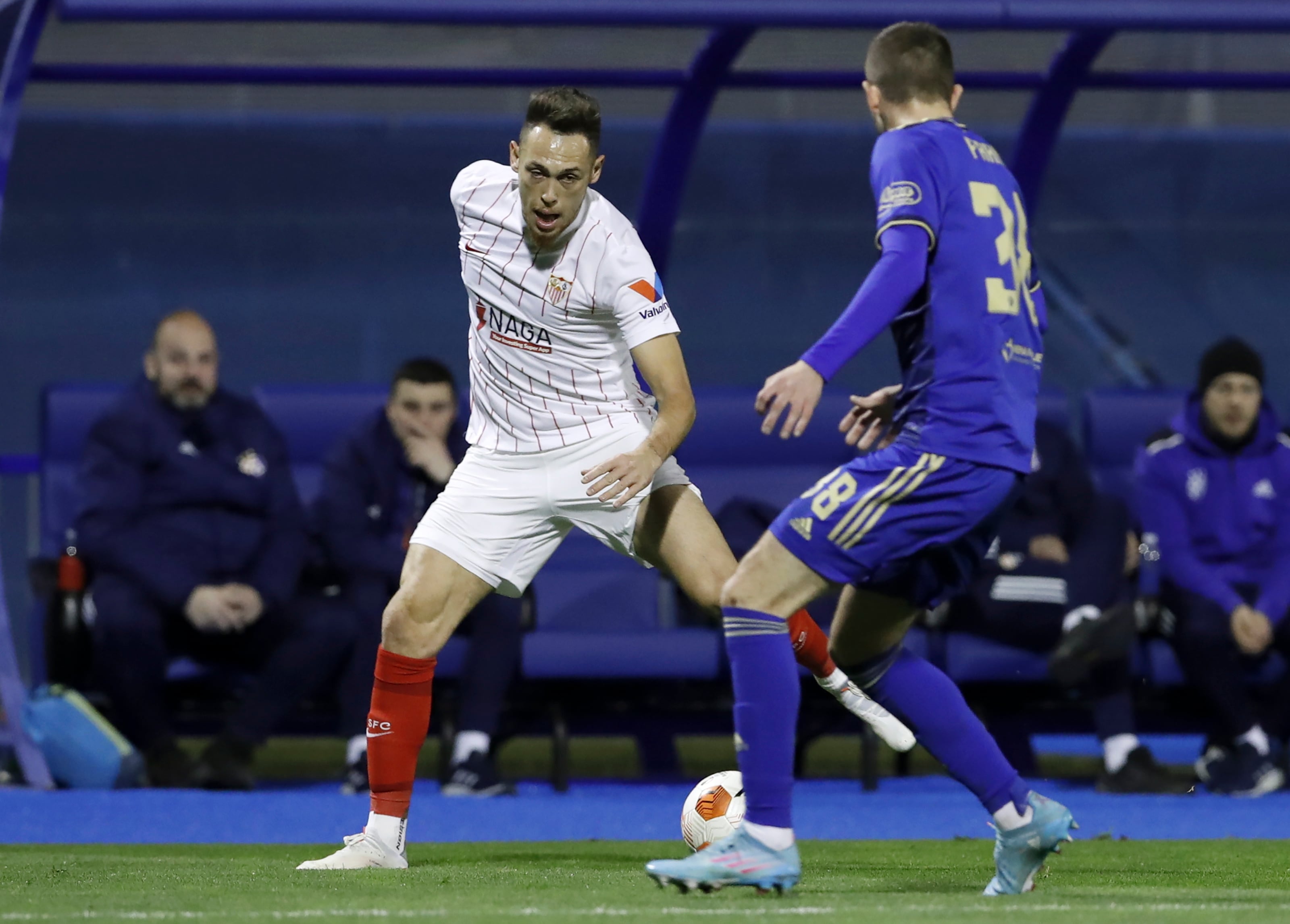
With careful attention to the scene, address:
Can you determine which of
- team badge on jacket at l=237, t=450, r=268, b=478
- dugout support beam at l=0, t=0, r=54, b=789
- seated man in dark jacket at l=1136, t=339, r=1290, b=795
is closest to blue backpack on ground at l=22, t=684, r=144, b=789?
dugout support beam at l=0, t=0, r=54, b=789

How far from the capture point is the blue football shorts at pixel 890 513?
3.65m

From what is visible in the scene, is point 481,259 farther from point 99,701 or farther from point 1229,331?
point 1229,331

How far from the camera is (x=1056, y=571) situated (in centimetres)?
716

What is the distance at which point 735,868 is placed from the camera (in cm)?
359

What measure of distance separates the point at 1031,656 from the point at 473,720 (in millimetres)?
2002

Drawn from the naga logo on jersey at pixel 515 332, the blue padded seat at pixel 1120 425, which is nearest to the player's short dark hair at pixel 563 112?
the naga logo on jersey at pixel 515 332

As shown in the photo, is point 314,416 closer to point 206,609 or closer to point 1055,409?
point 206,609

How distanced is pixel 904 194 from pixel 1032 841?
4.11 ft

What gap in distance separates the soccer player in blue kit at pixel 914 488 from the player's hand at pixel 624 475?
1.82 ft

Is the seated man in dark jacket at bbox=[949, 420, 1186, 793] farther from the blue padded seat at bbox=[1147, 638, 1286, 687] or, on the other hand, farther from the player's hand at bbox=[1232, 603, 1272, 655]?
the player's hand at bbox=[1232, 603, 1272, 655]

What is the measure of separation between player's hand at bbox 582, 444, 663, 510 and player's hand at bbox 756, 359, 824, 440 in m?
0.76

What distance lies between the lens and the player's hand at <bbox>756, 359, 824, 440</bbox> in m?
3.46

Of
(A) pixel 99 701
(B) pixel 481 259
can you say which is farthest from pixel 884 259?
(A) pixel 99 701

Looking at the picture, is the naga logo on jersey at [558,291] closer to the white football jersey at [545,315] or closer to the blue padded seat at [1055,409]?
the white football jersey at [545,315]
